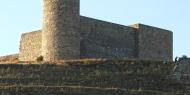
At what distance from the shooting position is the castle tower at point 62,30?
142 ft

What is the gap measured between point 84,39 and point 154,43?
6.35 m

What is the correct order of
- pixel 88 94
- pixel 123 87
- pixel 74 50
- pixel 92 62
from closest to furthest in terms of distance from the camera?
pixel 88 94
pixel 123 87
pixel 92 62
pixel 74 50

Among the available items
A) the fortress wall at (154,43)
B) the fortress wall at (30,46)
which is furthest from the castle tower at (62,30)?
the fortress wall at (154,43)

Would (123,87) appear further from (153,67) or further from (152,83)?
(153,67)

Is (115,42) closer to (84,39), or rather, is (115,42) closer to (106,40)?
(106,40)

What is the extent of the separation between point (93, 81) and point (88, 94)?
3591 millimetres

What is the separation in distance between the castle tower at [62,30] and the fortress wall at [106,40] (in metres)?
1.73

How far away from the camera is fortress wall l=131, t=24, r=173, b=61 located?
49188mm

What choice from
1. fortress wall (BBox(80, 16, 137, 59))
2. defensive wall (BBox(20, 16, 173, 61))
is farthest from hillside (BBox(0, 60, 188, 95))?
defensive wall (BBox(20, 16, 173, 61))

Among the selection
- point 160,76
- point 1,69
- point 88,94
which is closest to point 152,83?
point 160,76

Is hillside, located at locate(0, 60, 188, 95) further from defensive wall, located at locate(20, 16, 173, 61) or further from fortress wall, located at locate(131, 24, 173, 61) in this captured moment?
fortress wall, located at locate(131, 24, 173, 61)

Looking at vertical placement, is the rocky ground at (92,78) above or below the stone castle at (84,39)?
below

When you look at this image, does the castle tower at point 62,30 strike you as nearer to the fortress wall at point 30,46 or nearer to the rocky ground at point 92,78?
the rocky ground at point 92,78

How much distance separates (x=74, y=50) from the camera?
43.4m
